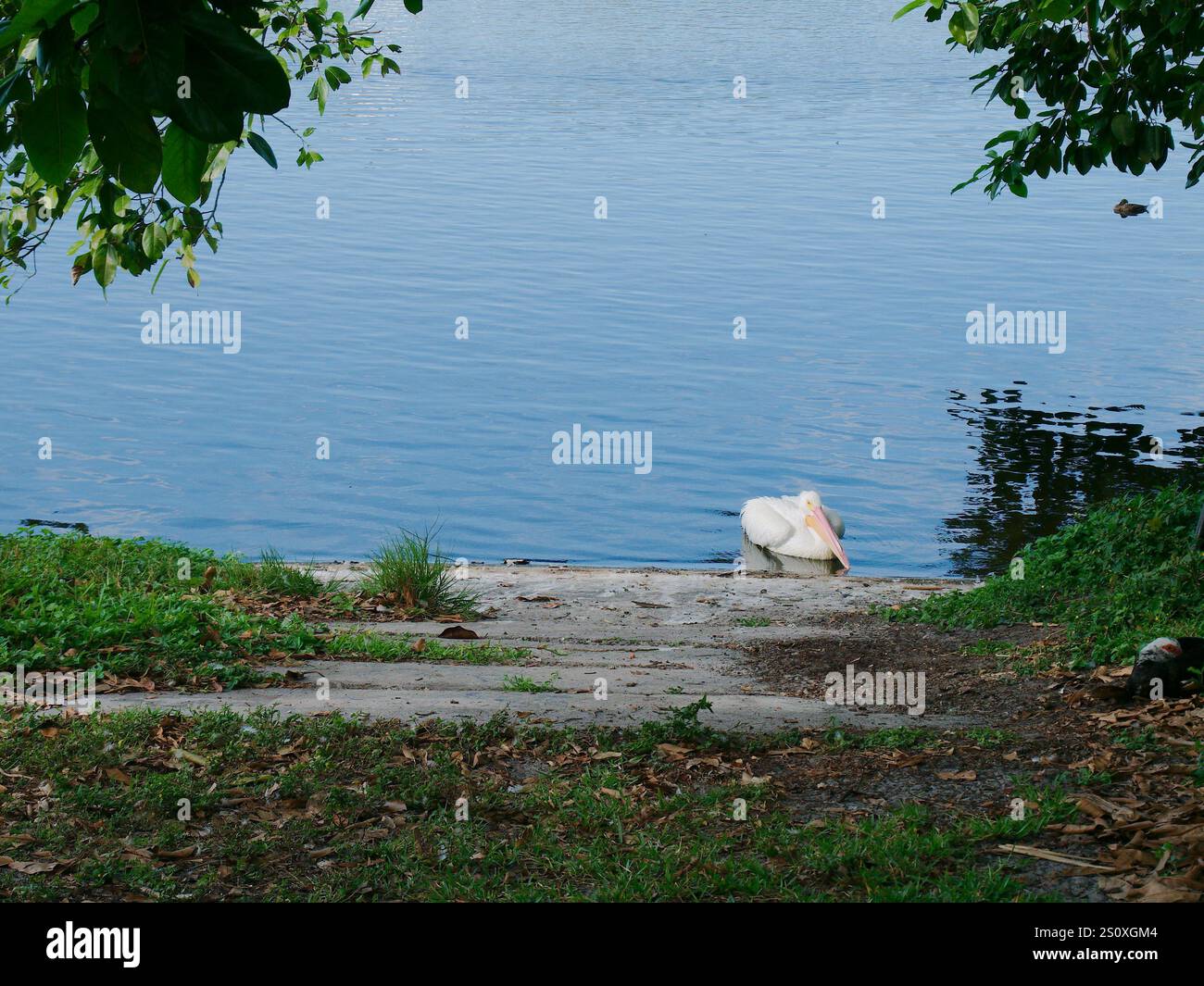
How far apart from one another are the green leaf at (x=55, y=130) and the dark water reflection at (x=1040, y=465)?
486 inches

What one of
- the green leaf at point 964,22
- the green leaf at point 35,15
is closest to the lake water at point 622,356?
the green leaf at point 964,22

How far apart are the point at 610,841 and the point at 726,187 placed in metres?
29.4

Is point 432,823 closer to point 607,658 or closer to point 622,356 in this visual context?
point 607,658

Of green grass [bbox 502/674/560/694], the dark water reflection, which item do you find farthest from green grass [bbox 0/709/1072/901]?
the dark water reflection

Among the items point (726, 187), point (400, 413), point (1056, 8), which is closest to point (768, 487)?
point (400, 413)

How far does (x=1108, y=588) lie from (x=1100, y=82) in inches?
142

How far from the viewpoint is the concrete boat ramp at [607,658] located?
275 inches

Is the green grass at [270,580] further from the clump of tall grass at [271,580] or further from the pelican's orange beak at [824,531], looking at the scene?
the pelican's orange beak at [824,531]

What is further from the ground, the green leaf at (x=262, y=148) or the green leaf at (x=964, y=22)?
the green leaf at (x=964, y=22)

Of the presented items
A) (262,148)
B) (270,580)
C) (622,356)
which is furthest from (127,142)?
(622,356)

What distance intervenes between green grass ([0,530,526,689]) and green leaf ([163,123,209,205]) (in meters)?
5.09

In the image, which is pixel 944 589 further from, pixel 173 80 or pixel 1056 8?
pixel 173 80

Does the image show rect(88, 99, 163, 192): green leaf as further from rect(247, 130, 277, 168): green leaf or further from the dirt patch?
the dirt patch

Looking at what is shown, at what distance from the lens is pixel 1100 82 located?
9.16 meters
